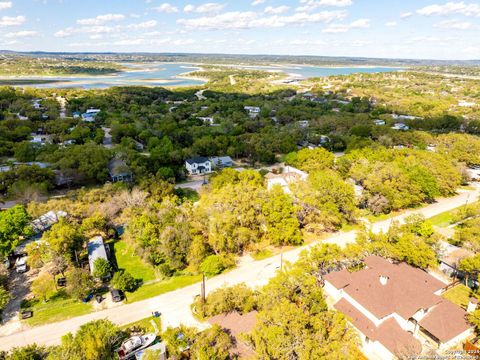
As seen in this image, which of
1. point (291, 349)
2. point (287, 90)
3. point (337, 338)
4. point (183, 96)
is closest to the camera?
point (291, 349)

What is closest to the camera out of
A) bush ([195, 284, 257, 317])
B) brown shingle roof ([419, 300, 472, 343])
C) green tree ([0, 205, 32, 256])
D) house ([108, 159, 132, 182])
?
brown shingle roof ([419, 300, 472, 343])

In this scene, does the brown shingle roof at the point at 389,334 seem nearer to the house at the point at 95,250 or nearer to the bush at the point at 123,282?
the bush at the point at 123,282

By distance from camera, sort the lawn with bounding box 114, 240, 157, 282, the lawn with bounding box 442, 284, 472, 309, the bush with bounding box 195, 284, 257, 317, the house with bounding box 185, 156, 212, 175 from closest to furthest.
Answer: the bush with bounding box 195, 284, 257, 317, the lawn with bounding box 442, 284, 472, 309, the lawn with bounding box 114, 240, 157, 282, the house with bounding box 185, 156, 212, 175

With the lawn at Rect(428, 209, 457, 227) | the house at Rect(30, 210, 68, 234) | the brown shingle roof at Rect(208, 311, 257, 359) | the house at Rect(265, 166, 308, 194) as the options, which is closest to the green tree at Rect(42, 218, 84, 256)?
the house at Rect(30, 210, 68, 234)

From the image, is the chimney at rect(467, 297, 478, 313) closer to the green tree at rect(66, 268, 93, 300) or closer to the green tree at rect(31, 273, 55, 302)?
the green tree at rect(66, 268, 93, 300)

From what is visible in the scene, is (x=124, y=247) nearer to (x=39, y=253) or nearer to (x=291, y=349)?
(x=39, y=253)

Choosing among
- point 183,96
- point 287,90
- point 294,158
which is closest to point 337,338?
point 294,158

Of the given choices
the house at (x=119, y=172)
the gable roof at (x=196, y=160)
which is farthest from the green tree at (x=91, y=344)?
the gable roof at (x=196, y=160)

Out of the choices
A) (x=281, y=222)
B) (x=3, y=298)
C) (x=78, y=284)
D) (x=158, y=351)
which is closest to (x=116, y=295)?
(x=78, y=284)
